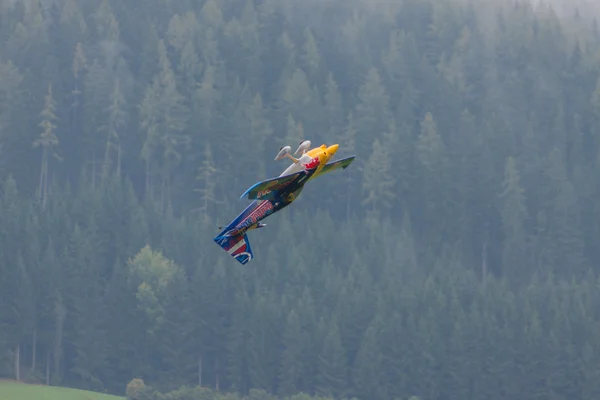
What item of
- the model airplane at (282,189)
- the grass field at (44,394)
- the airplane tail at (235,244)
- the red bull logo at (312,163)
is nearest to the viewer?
the model airplane at (282,189)

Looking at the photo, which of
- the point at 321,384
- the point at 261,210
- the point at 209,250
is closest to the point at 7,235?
the point at 209,250

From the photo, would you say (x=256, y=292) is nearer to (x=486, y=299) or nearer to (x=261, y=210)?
(x=486, y=299)

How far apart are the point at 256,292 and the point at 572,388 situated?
141 ft

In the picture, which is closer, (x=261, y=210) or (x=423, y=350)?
(x=261, y=210)

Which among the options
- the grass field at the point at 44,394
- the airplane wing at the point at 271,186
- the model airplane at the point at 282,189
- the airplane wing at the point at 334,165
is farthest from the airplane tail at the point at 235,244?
the grass field at the point at 44,394

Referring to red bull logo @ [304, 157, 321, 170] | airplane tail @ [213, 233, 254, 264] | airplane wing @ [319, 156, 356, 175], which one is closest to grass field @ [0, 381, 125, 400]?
airplane tail @ [213, 233, 254, 264]

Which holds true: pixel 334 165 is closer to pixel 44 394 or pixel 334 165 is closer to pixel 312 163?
pixel 312 163

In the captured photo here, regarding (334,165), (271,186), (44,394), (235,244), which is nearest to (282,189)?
(271,186)

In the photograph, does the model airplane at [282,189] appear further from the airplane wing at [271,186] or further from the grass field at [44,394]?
the grass field at [44,394]

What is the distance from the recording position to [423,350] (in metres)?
176

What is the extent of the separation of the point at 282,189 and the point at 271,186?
1.56 m

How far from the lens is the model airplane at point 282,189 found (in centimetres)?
5738

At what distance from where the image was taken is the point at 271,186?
57.0 metres

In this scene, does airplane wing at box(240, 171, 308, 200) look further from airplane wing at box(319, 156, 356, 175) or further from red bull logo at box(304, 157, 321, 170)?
airplane wing at box(319, 156, 356, 175)
